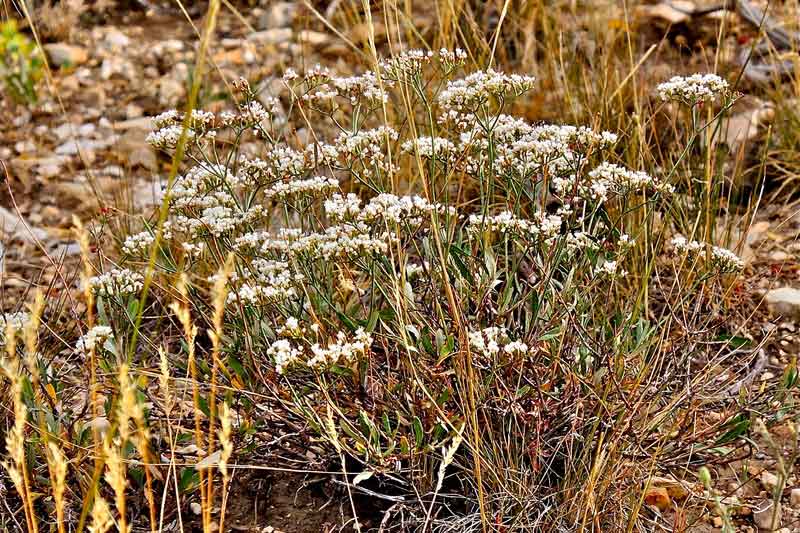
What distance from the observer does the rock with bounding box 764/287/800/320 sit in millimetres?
3111

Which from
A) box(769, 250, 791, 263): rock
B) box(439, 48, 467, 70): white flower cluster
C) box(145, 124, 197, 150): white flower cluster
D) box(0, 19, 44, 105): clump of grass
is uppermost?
box(439, 48, 467, 70): white flower cluster

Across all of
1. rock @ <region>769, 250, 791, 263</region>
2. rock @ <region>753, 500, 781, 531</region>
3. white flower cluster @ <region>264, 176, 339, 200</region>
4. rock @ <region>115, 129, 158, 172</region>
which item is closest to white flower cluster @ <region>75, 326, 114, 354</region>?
white flower cluster @ <region>264, 176, 339, 200</region>

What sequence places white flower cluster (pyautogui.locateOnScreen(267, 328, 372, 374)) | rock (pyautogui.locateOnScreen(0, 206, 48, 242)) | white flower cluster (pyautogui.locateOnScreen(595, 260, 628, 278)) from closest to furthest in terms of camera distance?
white flower cluster (pyautogui.locateOnScreen(267, 328, 372, 374)) → white flower cluster (pyautogui.locateOnScreen(595, 260, 628, 278)) → rock (pyautogui.locateOnScreen(0, 206, 48, 242))

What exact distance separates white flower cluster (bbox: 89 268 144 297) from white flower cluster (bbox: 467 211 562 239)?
82 centimetres

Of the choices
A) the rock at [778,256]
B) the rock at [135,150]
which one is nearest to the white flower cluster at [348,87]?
the rock at [778,256]

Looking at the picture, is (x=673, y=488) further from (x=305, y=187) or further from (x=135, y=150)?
(x=135, y=150)

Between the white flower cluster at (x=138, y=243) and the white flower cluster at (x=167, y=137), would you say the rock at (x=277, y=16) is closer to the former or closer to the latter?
Result: the white flower cluster at (x=167, y=137)

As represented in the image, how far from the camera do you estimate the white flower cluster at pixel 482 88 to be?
227 cm

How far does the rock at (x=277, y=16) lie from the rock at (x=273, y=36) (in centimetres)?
12

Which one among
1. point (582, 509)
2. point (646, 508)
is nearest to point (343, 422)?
point (582, 509)

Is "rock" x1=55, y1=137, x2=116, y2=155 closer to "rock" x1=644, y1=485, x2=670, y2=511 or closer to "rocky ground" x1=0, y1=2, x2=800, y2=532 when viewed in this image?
"rocky ground" x1=0, y1=2, x2=800, y2=532

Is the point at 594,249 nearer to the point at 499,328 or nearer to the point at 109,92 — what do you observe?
the point at 499,328

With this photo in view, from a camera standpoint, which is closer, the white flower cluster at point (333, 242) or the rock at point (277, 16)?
the white flower cluster at point (333, 242)

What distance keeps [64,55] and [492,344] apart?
4314mm
